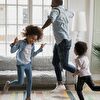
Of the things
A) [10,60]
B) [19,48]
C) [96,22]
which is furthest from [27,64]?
[96,22]

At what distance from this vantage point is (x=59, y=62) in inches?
185

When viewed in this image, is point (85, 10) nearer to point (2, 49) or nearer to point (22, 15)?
point (22, 15)

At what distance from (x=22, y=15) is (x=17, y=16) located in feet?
0.35

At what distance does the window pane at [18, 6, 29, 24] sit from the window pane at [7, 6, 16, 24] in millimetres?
100

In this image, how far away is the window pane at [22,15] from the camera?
6.09m

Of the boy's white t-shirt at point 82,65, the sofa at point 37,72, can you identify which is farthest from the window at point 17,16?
the boy's white t-shirt at point 82,65

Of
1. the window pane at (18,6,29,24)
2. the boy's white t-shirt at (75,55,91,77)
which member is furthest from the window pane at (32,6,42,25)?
the boy's white t-shirt at (75,55,91,77)

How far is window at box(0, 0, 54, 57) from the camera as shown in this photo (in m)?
6.05

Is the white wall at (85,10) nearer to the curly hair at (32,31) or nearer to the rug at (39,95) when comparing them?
the rug at (39,95)

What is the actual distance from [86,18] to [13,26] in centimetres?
149

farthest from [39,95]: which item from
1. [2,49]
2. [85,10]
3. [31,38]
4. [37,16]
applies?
[85,10]

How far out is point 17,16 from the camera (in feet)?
20.0

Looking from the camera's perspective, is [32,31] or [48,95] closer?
[32,31]

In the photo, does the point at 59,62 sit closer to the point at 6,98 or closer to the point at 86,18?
the point at 6,98
